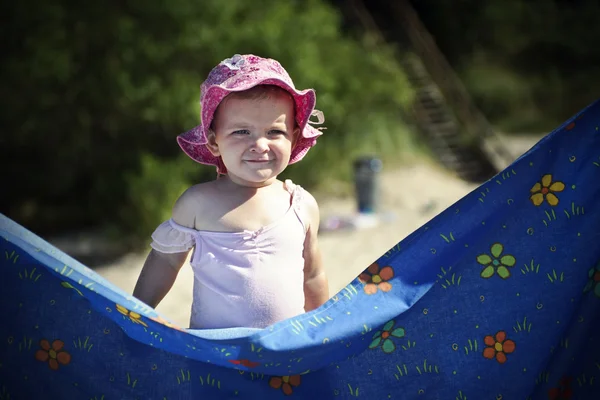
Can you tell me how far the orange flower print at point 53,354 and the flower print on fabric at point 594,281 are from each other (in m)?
1.52

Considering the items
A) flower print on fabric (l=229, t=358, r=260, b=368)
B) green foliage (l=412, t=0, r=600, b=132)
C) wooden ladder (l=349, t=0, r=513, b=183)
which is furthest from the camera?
green foliage (l=412, t=0, r=600, b=132)

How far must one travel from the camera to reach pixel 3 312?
2.20 m

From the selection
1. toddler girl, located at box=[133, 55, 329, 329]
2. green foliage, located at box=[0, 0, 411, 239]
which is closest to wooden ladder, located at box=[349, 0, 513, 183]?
green foliage, located at box=[0, 0, 411, 239]

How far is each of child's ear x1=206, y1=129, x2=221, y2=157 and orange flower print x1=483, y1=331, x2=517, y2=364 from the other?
3.16ft

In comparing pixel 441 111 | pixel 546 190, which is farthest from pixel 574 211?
pixel 441 111

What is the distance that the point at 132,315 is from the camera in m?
2.03

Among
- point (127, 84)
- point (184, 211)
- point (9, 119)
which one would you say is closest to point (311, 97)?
point (184, 211)

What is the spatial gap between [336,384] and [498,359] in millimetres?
475

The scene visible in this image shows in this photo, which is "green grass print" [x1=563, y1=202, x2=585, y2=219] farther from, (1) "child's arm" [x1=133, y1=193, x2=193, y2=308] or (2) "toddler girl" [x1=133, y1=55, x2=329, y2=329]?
(1) "child's arm" [x1=133, y1=193, x2=193, y2=308]

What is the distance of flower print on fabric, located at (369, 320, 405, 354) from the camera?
7.02ft

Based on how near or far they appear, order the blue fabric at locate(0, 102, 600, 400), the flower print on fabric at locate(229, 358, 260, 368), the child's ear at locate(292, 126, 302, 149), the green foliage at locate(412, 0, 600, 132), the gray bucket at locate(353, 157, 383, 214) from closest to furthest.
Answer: the flower print on fabric at locate(229, 358, 260, 368)
the blue fabric at locate(0, 102, 600, 400)
the child's ear at locate(292, 126, 302, 149)
the gray bucket at locate(353, 157, 383, 214)
the green foliage at locate(412, 0, 600, 132)

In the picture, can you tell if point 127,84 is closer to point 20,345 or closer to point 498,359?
point 20,345

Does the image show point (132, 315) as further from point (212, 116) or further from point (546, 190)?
point (546, 190)

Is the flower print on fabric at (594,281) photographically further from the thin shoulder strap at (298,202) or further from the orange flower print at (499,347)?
the thin shoulder strap at (298,202)
